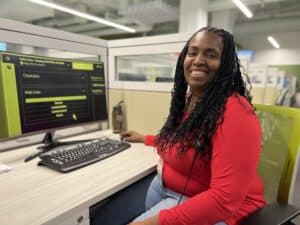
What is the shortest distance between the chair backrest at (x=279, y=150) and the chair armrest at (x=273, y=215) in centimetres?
11

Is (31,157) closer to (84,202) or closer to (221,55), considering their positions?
(84,202)

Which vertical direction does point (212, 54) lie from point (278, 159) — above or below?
above

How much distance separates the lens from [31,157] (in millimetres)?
1109

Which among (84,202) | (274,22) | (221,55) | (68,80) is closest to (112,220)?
(84,202)

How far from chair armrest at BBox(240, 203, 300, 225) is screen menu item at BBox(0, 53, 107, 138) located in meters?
0.96

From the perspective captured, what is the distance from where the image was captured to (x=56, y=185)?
2.77 feet

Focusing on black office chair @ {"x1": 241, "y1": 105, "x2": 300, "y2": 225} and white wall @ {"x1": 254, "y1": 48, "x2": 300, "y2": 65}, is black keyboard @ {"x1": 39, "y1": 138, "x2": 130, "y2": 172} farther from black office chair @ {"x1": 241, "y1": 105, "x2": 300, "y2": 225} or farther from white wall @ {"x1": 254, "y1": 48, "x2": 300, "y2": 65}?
white wall @ {"x1": 254, "y1": 48, "x2": 300, "y2": 65}

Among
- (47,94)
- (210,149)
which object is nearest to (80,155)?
(47,94)

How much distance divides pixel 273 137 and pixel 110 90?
108cm

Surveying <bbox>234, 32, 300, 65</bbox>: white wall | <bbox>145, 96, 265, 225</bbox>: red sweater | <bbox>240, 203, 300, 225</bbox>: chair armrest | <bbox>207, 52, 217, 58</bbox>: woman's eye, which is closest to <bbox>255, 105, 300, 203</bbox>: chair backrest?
<bbox>240, 203, 300, 225</bbox>: chair armrest

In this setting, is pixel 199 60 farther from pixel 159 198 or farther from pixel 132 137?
pixel 132 137

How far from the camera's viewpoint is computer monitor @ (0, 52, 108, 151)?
3.38 ft

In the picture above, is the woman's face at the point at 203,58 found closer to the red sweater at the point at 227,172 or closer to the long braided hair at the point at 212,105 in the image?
the long braided hair at the point at 212,105

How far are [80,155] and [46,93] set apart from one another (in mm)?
355
